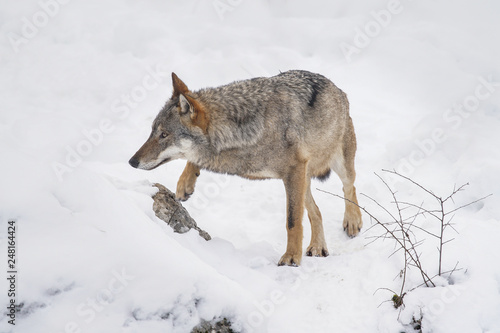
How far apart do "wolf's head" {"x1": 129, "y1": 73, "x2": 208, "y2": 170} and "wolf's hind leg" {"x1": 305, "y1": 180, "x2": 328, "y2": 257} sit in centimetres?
174

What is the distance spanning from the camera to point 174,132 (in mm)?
4363

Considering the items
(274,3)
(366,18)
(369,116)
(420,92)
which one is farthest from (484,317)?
(274,3)

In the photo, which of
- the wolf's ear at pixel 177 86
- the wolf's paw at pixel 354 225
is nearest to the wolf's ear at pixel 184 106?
the wolf's ear at pixel 177 86

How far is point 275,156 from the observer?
14.8 feet

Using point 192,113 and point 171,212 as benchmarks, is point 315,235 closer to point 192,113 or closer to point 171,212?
point 171,212
